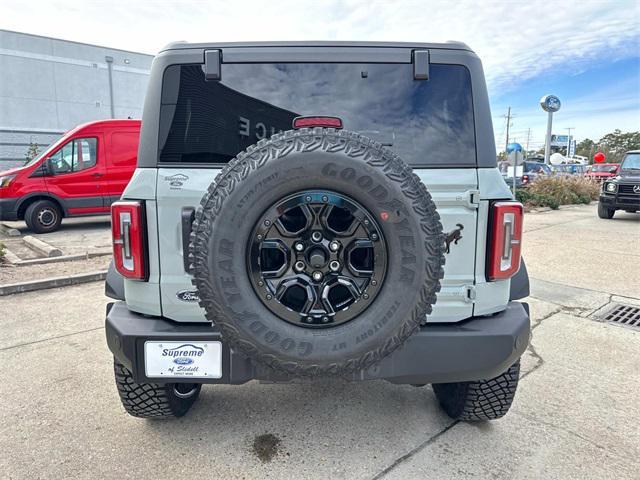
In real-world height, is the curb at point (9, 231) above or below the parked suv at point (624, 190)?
below

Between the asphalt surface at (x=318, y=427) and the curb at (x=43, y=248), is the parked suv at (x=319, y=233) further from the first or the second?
the curb at (x=43, y=248)

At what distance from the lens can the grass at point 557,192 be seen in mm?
15820

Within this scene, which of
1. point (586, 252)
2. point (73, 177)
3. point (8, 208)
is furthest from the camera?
point (73, 177)

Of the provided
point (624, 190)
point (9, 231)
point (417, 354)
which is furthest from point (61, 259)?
point (624, 190)

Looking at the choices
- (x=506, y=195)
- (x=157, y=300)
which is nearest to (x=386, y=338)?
(x=506, y=195)

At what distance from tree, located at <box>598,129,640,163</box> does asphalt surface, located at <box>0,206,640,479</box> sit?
69.2 m

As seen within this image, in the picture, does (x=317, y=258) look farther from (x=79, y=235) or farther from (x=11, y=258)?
(x=79, y=235)

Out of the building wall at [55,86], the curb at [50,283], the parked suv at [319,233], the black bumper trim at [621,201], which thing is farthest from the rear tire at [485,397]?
the building wall at [55,86]

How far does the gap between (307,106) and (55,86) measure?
26.2m

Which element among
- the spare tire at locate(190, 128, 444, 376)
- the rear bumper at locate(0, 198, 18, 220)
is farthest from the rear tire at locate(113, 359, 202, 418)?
the rear bumper at locate(0, 198, 18, 220)

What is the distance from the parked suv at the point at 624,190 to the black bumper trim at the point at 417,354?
12.6 meters

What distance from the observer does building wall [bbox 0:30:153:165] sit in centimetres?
2156

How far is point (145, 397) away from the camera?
2383mm

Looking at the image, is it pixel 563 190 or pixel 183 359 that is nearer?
pixel 183 359
